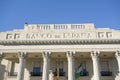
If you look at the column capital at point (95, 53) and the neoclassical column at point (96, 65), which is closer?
the neoclassical column at point (96, 65)

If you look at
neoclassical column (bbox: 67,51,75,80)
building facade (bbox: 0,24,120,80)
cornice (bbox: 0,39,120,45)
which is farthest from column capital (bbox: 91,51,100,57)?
neoclassical column (bbox: 67,51,75,80)

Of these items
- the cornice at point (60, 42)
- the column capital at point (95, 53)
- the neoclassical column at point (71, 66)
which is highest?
the cornice at point (60, 42)

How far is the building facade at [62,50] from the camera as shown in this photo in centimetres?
2906

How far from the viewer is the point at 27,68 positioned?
3275cm

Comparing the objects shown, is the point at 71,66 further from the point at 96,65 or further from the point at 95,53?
the point at 95,53

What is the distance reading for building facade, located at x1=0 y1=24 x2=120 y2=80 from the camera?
29062mm

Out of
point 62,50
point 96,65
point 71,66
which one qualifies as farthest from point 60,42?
point 96,65

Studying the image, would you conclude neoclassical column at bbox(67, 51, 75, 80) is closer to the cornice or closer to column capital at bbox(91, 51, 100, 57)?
the cornice

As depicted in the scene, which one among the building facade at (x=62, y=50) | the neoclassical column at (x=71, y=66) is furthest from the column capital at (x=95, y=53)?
the neoclassical column at (x=71, y=66)

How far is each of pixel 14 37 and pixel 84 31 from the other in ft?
36.1

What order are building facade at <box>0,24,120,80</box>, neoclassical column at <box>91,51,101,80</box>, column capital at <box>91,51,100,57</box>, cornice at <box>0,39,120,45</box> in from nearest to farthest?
neoclassical column at <box>91,51,101,80</box> < column capital at <box>91,51,100,57</box> < building facade at <box>0,24,120,80</box> < cornice at <box>0,39,120,45</box>

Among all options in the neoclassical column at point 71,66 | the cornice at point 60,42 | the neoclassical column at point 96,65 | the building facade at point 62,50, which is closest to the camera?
the neoclassical column at point 96,65

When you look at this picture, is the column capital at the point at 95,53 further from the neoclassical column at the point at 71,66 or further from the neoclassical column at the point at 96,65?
the neoclassical column at the point at 71,66

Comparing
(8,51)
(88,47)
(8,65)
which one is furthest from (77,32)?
(8,65)
